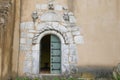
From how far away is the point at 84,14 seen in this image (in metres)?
9.34

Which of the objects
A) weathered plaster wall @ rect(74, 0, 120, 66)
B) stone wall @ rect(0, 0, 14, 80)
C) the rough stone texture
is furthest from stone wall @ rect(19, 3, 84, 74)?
stone wall @ rect(0, 0, 14, 80)

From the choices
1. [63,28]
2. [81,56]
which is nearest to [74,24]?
[63,28]

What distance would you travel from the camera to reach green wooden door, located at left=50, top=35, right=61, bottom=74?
9320 mm

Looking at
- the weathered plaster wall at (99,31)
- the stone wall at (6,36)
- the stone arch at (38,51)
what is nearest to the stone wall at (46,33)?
the stone arch at (38,51)

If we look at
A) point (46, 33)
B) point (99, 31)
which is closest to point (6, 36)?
point (46, 33)

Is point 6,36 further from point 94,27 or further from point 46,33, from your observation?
point 94,27

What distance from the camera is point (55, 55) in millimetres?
9359

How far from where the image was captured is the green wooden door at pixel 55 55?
30.6ft

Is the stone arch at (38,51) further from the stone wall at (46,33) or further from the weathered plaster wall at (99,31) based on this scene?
the weathered plaster wall at (99,31)

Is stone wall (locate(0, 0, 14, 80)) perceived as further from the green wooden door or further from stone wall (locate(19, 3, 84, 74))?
the green wooden door

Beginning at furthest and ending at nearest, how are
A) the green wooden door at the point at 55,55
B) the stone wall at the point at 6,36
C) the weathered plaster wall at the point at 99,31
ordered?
the green wooden door at the point at 55,55 < the weathered plaster wall at the point at 99,31 < the stone wall at the point at 6,36

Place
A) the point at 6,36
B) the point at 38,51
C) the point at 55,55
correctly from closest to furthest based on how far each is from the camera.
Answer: the point at 6,36, the point at 38,51, the point at 55,55

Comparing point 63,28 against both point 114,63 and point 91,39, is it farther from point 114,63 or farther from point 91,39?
point 114,63

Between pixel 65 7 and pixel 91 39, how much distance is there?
1296mm
